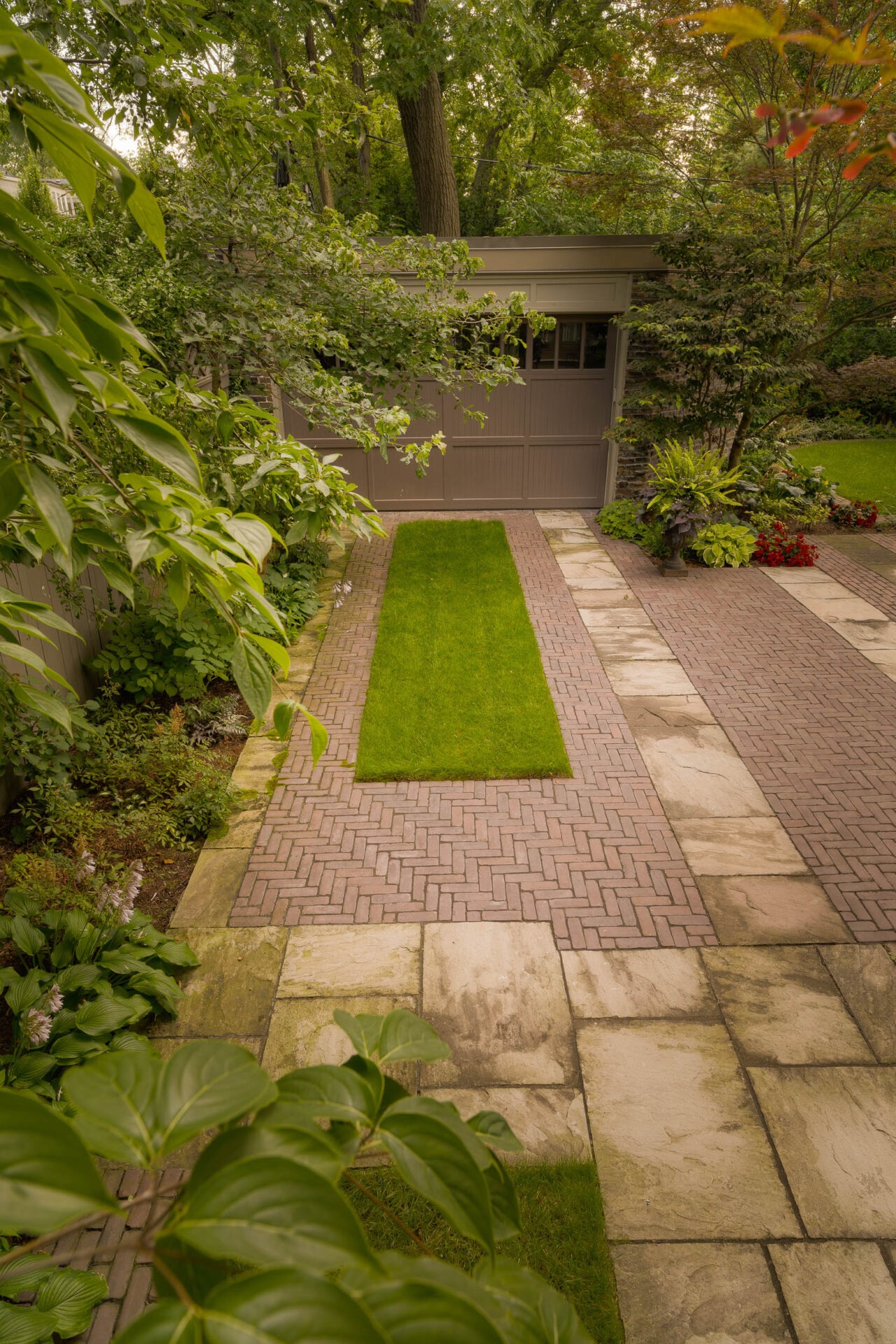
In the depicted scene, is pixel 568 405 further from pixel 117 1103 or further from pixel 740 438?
pixel 117 1103

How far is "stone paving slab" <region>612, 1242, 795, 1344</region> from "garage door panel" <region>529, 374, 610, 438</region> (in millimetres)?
10088

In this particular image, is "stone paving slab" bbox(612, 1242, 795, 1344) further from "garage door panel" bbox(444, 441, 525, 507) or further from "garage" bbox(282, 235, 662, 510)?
"garage door panel" bbox(444, 441, 525, 507)

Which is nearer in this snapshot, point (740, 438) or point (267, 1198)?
point (267, 1198)

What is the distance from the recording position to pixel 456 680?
7.04 m

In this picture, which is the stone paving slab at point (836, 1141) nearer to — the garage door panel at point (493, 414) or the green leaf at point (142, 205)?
the green leaf at point (142, 205)

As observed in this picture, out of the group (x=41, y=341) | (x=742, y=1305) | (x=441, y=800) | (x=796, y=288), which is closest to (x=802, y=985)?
(x=742, y=1305)

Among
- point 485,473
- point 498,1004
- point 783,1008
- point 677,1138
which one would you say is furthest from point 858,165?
point 485,473

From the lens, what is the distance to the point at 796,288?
9.52 meters

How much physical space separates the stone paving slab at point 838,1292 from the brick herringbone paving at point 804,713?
169cm

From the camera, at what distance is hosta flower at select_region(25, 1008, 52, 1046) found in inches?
125

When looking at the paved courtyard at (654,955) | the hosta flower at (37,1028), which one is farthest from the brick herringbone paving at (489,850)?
the hosta flower at (37,1028)

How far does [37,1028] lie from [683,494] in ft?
27.6

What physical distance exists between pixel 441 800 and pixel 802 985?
2365 mm

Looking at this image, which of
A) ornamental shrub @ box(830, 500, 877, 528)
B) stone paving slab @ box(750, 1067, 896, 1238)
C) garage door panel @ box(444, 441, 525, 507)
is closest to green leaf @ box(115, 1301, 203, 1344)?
stone paving slab @ box(750, 1067, 896, 1238)
